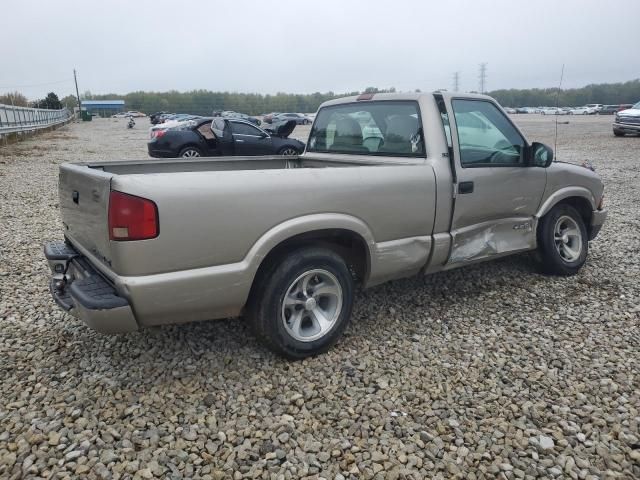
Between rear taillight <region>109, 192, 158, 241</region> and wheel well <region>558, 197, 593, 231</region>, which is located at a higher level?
rear taillight <region>109, 192, 158, 241</region>

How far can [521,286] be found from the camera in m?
4.62

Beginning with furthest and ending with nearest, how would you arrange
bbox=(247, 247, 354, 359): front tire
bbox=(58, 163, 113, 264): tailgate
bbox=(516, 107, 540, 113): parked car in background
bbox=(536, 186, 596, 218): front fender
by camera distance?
bbox=(516, 107, 540, 113): parked car in background → bbox=(536, 186, 596, 218): front fender → bbox=(247, 247, 354, 359): front tire → bbox=(58, 163, 113, 264): tailgate

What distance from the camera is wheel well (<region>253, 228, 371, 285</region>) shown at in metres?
3.05

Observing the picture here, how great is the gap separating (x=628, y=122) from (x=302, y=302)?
24.3 m

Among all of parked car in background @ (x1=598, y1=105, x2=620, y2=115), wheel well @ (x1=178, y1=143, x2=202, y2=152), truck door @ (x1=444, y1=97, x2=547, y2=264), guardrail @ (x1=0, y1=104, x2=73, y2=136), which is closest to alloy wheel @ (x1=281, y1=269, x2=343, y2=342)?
truck door @ (x1=444, y1=97, x2=547, y2=264)

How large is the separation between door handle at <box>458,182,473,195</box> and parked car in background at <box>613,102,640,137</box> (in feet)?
73.9

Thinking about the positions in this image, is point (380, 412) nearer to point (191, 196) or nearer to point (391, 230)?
point (391, 230)

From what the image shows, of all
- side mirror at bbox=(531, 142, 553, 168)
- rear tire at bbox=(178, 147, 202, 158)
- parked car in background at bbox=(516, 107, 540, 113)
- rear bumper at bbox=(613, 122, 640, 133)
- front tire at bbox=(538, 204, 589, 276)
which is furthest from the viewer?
parked car in background at bbox=(516, 107, 540, 113)

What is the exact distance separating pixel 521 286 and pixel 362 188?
2326 millimetres

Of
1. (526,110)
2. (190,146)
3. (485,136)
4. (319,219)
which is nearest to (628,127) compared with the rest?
(190,146)

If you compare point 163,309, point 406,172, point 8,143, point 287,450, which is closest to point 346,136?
point 406,172

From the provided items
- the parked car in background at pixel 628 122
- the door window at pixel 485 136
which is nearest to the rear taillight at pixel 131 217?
the door window at pixel 485 136

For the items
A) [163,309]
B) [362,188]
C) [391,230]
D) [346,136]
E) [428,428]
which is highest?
[346,136]

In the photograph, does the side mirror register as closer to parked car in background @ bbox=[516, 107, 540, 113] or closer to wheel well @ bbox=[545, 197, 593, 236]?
A: wheel well @ bbox=[545, 197, 593, 236]
